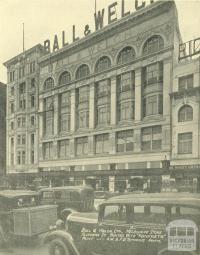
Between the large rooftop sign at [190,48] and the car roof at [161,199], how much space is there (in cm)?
121

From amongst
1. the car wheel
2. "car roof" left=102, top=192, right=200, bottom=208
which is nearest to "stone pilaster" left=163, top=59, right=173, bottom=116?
"car roof" left=102, top=192, right=200, bottom=208

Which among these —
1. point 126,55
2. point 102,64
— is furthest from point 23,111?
point 126,55

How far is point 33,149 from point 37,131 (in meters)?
0.22

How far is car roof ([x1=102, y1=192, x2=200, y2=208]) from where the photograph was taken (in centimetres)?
264

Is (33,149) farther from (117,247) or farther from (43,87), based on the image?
(117,247)

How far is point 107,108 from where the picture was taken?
344 cm

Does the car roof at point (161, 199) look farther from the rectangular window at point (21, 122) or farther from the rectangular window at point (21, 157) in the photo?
the rectangular window at point (21, 122)

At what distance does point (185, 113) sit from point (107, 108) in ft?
2.88

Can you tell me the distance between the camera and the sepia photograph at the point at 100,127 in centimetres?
286

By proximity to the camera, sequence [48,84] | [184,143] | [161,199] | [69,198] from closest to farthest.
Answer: [161,199] < [184,143] < [69,198] < [48,84]

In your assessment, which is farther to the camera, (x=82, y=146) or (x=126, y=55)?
(x=82, y=146)

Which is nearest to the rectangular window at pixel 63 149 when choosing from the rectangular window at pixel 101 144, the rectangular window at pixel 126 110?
the rectangular window at pixel 101 144

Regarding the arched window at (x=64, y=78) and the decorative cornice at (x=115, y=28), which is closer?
the decorative cornice at (x=115, y=28)

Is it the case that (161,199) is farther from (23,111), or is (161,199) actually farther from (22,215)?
(23,111)
